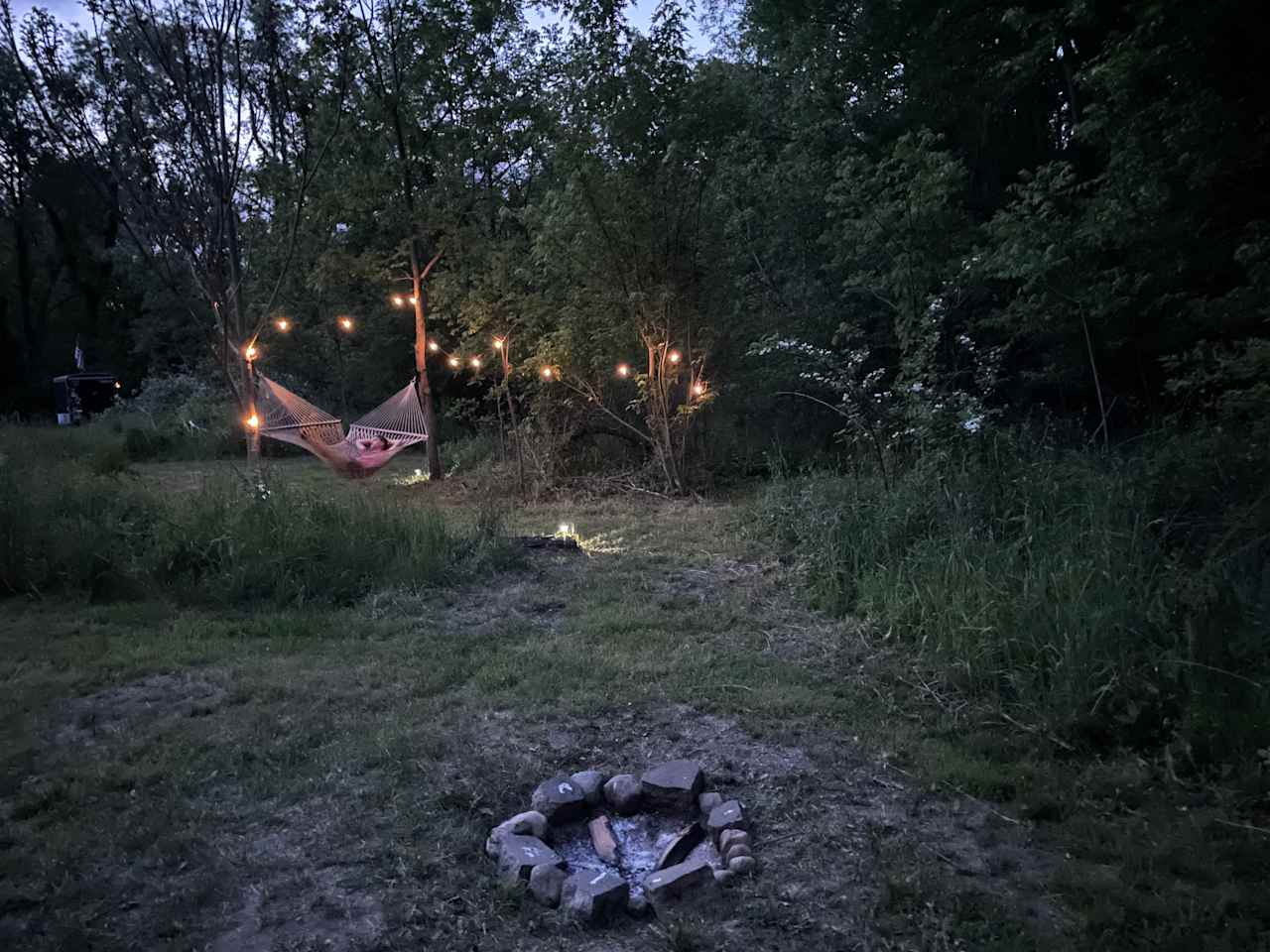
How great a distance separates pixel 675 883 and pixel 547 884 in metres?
A: 0.27

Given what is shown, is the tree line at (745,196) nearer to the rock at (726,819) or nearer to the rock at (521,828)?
the rock at (726,819)

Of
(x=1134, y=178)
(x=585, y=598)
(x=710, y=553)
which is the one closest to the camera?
(x=585, y=598)

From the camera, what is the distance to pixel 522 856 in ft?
6.31

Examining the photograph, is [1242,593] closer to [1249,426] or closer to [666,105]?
[1249,426]

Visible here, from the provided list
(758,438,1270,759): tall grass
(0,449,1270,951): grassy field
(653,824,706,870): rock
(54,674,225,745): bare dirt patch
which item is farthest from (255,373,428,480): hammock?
(653,824,706,870): rock

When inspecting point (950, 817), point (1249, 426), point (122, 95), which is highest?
point (122, 95)

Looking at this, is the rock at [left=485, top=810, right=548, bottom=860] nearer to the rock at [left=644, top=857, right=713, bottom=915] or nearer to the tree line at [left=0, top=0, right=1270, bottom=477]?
the rock at [left=644, top=857, right=713, bottom=915]

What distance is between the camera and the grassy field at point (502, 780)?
5.66ft

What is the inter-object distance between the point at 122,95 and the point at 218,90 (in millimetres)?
537

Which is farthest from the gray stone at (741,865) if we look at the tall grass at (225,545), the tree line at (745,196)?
the tall grass at (225,545)

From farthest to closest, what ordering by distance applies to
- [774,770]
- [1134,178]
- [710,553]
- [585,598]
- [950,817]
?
[710,553] < [1134,178] < [585,598] < [774,770] < [950,817]

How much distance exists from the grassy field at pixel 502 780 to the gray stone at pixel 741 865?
29mm

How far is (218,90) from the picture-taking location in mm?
5422

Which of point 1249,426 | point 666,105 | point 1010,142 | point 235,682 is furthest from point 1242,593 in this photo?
point 1010,142
